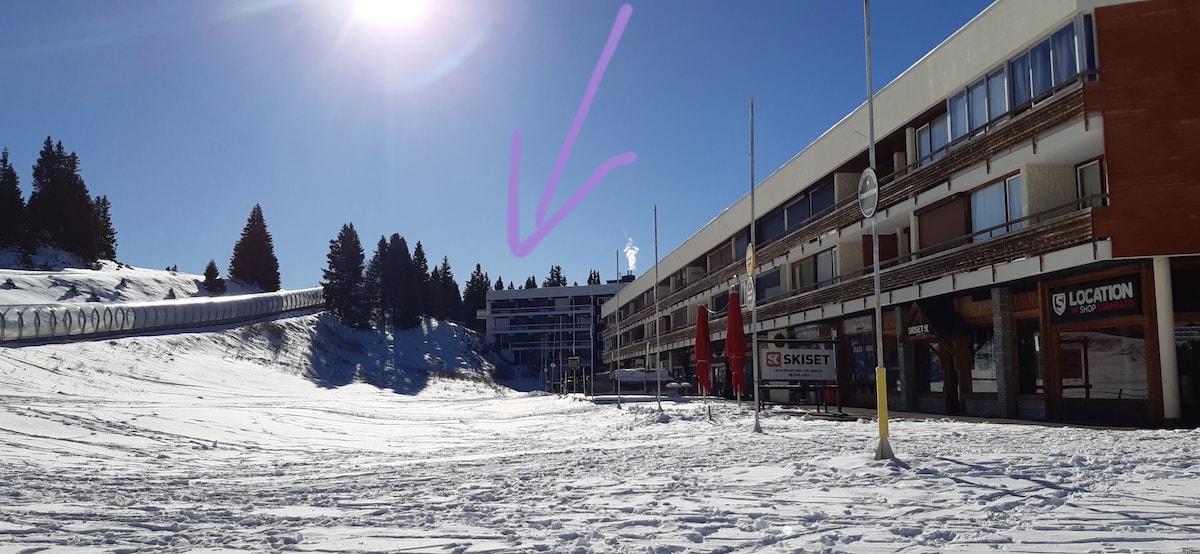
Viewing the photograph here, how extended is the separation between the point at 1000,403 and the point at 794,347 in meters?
5.63

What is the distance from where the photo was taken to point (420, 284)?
115 meters

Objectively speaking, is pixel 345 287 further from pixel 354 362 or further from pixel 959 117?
pixel 959 117

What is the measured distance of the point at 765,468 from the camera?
1076 centimetres

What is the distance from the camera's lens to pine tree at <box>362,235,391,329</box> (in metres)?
101

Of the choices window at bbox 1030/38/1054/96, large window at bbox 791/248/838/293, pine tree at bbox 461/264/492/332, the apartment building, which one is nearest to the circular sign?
the apartment building

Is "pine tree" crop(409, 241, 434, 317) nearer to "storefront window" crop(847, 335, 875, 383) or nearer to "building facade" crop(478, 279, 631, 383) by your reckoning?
"building facade" crop(478, 279, 631, 383)

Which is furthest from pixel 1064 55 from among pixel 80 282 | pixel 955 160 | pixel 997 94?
pixel 80 282

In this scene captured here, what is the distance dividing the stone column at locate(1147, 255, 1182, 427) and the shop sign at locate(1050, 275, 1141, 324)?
49cm

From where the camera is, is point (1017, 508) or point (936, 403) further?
point (936, 403)

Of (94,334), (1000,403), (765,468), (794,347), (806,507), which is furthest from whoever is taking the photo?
(94,334)

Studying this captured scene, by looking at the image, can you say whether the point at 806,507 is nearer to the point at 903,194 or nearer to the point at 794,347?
the point at 794,347

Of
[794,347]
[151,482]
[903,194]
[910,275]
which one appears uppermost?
[903,194]

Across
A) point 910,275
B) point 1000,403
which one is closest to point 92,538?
point 1000,403

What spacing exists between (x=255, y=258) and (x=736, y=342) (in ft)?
304
